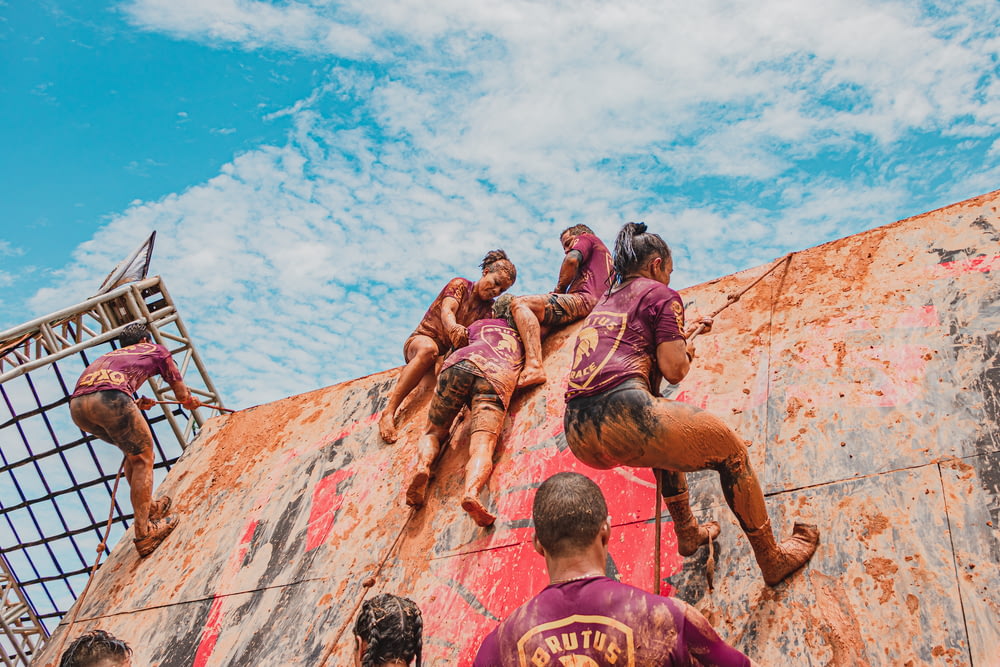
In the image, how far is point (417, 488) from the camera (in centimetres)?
477

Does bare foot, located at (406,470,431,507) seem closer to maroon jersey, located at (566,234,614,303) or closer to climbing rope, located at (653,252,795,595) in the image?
climbing rope, located at (653,252,795,595)

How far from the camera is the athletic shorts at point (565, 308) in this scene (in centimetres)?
569

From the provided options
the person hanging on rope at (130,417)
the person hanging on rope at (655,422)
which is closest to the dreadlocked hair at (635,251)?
the person hanging on rope at (655,422)

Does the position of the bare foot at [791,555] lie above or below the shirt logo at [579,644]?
below

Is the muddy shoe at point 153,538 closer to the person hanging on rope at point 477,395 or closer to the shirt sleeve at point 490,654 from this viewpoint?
the person hanging on rope at point 477,395

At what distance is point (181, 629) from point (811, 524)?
12.8ft

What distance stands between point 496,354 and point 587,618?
314cm

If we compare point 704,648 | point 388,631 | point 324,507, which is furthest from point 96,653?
point 324,507

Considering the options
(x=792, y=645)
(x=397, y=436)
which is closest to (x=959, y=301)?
(x=792, y=645)

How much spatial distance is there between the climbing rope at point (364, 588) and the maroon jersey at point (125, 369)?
2.66m

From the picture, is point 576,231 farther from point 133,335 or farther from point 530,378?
point 133,335

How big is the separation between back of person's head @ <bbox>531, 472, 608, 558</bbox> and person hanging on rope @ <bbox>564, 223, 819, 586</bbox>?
0.73m

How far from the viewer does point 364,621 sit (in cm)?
312

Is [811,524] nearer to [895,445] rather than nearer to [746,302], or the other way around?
[895,445]
